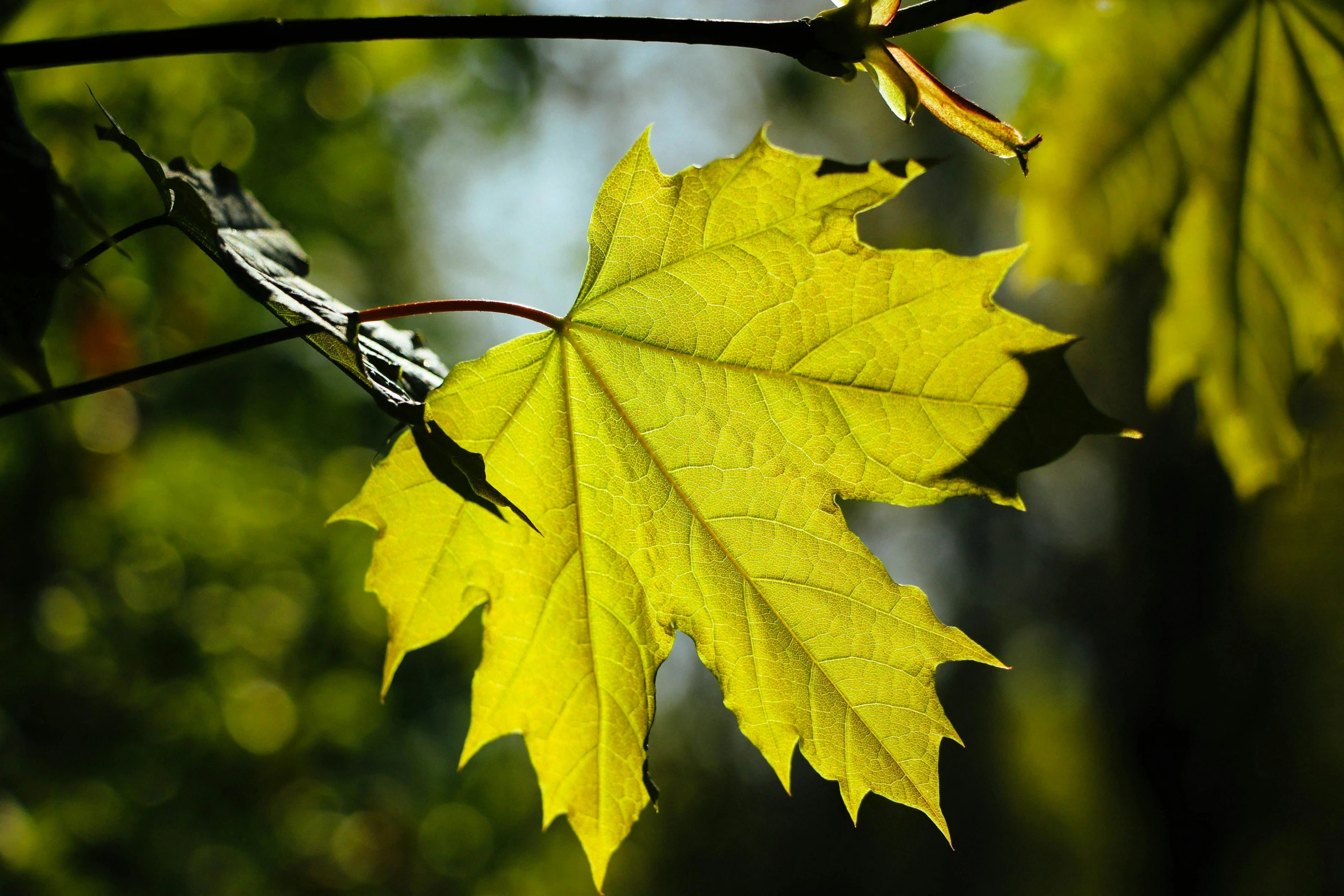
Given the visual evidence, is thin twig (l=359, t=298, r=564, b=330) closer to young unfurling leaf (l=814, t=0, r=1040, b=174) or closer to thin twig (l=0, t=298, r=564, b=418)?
thin twig (l=0, t=298, r=564, b=418)

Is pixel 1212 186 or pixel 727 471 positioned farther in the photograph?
pixel 1212 186

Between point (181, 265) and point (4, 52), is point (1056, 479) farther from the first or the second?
point (4, 52)

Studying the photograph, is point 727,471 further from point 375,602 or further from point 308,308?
point 375,602

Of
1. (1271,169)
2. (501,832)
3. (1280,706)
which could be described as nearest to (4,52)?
(1271,169)

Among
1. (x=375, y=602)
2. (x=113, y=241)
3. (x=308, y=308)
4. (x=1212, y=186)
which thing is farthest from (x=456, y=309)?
(x=375, y=602)

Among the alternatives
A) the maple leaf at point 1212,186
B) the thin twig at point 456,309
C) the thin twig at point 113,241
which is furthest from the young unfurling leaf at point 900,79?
the maple leaf at point 1212,186

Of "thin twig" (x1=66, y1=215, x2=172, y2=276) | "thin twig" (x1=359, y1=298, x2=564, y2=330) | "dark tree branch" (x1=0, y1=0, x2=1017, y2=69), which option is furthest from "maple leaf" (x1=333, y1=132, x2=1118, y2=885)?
"thin twig" (x1=66, y1=215, x2=172, y2=276)

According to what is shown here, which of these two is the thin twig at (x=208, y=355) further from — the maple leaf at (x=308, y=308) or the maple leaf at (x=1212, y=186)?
the maple leaf at (x=1212, y=186)
